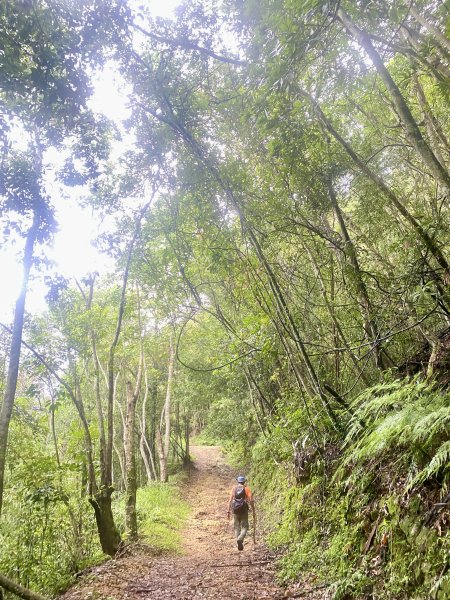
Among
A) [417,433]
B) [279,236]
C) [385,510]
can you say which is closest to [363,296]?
[279,236]

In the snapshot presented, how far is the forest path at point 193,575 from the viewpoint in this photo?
584 cm

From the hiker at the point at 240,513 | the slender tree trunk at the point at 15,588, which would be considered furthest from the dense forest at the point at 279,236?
the hiker at the point at 240,513

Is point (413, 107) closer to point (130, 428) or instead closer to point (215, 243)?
point (215, 243)

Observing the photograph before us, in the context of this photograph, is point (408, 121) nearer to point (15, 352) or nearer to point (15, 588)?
point (15, 588)

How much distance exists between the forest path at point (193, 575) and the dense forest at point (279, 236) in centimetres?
59

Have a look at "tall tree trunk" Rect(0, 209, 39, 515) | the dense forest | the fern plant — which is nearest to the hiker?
the dense forest

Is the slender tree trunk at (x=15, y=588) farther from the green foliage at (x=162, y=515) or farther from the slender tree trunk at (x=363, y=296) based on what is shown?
the green foliage at (x=162, y=515)

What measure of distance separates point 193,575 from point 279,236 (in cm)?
674

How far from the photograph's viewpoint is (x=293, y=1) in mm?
3824

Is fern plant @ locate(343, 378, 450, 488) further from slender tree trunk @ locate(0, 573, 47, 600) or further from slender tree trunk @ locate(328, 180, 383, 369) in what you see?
slender tree trunk @ locate(0, 573, 47, 600)

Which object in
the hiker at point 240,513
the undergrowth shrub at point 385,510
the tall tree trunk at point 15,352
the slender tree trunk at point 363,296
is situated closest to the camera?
the undergrowth shrub at point 385,510

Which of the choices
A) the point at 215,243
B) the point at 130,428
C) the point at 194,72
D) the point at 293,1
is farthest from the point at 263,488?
the point at 293,1

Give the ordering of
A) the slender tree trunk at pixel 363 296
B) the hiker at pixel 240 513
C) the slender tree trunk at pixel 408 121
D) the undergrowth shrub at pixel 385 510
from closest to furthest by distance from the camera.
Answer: the undergrowth shrub at pixel 385 510, the slender tree trunk at pixel 408 121, the slender tree trunk at pixel 363 296, the hiker at pixel 240 513

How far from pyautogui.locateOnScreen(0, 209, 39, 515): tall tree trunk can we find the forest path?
243 centimetres
